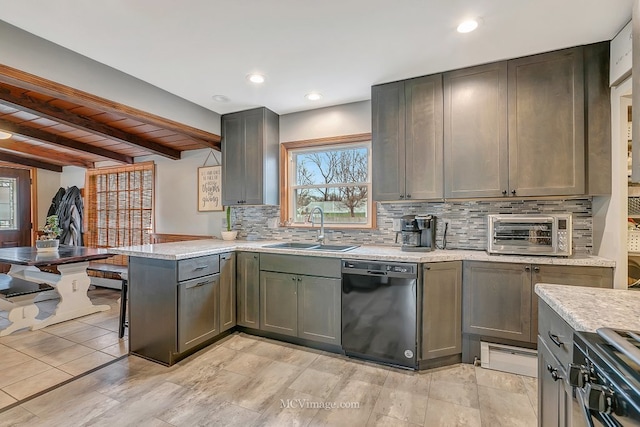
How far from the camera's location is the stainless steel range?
0.70 metres

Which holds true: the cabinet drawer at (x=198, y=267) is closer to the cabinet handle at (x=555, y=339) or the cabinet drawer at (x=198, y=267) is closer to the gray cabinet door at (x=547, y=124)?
the cabinet handle at (x=555, y=339)

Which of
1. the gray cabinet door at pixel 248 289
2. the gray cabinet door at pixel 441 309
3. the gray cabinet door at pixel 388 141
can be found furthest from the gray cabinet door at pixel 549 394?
the gray cabinet door at pixel 248 289

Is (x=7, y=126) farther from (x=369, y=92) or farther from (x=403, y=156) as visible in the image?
(x=403, y=156)

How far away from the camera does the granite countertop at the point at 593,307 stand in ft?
3.12

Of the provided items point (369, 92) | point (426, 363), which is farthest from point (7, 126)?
point (426, 363)

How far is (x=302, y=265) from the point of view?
277cm

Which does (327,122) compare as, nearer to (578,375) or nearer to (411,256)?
(411,256)

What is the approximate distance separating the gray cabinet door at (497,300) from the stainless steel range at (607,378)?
146 cm

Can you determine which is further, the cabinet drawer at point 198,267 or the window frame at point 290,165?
the window frame at point 290,165

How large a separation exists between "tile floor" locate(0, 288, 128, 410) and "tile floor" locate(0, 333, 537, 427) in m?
0.19

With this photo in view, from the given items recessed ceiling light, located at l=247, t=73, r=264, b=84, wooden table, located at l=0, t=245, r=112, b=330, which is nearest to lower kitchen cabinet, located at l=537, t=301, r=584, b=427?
recessed ceiling light, located at l=247, t=73, r=264, b=84

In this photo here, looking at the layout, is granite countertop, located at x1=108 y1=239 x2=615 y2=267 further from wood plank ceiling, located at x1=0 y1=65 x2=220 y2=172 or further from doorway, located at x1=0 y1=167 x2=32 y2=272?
doorway, located at x1=0 y1=167 x2=32 y2=272

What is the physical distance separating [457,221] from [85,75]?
10.9 ft

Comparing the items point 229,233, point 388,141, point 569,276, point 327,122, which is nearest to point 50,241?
point 229,233
